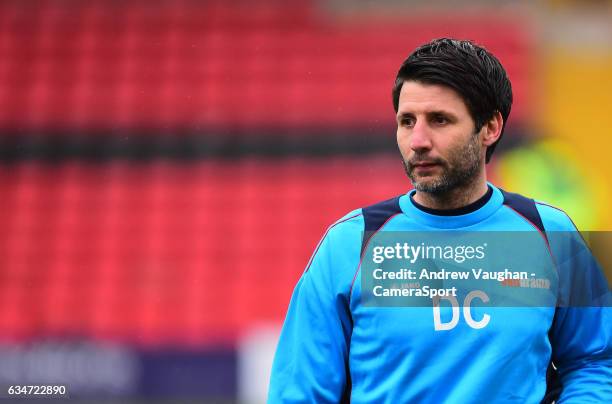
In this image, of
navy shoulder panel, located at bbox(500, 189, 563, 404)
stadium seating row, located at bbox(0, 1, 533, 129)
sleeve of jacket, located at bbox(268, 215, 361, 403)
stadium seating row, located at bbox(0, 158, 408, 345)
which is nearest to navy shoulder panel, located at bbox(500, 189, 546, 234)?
navy shoulder panel, located at bbox(500, 189, 563, 404)

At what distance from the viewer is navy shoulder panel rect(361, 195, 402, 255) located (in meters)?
1.79

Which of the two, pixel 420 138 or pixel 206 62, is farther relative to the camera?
pixel 206 62

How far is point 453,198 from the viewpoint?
5.82ft

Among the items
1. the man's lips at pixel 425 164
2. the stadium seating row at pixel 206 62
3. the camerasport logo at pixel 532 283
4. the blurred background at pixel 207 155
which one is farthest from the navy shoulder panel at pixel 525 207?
the stadium seating row at pixel 206 62

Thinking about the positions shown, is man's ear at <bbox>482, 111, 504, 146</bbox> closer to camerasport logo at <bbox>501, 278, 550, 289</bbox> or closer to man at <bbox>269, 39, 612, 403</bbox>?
man at <bbox>269, 39, 612, 403</bbox>

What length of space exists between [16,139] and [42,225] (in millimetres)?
839

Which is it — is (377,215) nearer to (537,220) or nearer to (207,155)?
(537,220)

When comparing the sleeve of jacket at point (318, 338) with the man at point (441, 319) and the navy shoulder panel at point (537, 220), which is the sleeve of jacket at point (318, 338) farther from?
the navy shoulder panel at point (537, 220)

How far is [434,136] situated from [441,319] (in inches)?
13.7

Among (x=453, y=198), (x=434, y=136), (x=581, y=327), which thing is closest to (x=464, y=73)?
(x=434, y=136)

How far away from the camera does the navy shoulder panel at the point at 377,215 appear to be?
1795mm

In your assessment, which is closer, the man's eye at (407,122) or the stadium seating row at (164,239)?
the man's eye at (407,122)

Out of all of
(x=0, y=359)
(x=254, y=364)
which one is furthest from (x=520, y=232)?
(x=0, y=359)

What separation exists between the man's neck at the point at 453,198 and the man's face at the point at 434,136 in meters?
0.02
